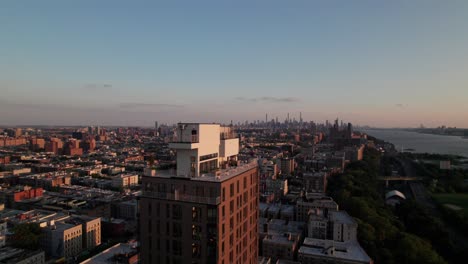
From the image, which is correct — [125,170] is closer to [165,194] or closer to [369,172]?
[369,172]

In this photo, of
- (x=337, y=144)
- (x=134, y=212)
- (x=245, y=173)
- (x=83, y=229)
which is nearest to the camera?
(x=245, y=173)


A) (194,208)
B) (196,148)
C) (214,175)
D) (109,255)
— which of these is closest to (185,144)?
(196,148)

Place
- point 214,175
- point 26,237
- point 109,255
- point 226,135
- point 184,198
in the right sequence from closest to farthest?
point 184,198, point 214,175, point 226,135, point 109,255, point 26,237

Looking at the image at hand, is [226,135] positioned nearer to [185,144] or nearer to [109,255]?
[185,144]

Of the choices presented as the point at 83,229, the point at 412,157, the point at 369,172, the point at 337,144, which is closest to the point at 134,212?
the point at 83,229

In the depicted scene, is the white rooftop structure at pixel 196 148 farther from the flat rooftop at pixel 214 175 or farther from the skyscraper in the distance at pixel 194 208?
the flat rooftop at pixel 214 175

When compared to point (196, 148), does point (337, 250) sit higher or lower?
lower

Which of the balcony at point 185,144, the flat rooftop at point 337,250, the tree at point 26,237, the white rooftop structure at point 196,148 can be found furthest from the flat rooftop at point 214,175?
the tree at point 26,237

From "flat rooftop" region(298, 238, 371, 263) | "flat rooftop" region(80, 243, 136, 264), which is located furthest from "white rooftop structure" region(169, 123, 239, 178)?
"flat rooftop" region(298, 238, 371, 263)
